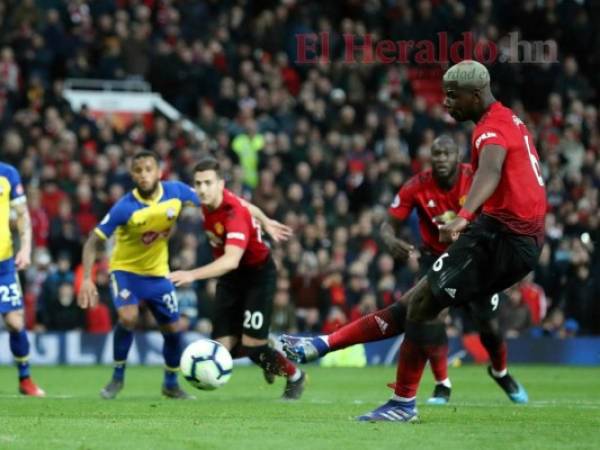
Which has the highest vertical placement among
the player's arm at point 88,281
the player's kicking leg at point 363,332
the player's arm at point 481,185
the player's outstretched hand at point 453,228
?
the player's arm at point 481,185

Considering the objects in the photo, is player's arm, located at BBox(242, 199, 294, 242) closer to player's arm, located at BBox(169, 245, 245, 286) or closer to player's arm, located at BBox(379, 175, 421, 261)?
player's arm, located at BBox(169, 245, 245, 286)

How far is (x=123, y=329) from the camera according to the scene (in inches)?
519

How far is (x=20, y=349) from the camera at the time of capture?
13352 mm

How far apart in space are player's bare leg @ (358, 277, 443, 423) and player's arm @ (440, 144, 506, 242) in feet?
1.69

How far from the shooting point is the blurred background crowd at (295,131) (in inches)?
830

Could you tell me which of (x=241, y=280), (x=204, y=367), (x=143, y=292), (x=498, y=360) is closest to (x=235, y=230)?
(x=241, y=280)

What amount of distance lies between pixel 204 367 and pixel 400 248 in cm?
230

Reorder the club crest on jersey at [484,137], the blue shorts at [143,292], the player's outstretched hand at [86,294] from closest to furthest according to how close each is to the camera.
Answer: the club crest on jersey at [484,137]
the player's outstretched hand at [86,294]
the blue shorts at [143,292]

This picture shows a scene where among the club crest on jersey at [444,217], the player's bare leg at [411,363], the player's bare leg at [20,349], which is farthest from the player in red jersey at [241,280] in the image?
the player's bare leg at [411,363]

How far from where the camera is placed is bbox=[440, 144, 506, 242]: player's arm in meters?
8.86

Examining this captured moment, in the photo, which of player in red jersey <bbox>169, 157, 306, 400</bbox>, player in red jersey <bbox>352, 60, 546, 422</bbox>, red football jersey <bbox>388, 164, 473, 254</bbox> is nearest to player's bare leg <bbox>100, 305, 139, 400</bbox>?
player in red jersey <bbox>169, 157, 306, 400</bbox>

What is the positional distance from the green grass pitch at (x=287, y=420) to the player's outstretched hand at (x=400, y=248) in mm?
1335

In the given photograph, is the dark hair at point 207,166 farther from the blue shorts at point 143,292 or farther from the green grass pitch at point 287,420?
the green grass pitch at point 287,420

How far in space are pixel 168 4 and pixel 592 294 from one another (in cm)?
1028
